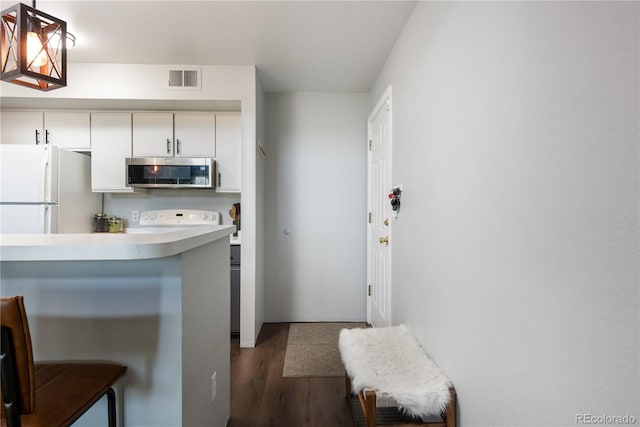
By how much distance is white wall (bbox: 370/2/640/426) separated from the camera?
2.18 ft

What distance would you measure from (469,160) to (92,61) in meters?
3.21

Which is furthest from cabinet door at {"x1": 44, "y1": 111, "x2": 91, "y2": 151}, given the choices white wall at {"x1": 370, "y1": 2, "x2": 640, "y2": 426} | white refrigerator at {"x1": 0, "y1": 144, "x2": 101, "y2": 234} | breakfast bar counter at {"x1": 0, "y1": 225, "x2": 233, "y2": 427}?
white wall at {"x1": 370, "y1": 2, "x2": 640, "y2": 426}

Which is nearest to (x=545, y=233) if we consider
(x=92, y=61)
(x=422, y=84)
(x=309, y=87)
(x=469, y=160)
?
(x=469, y=160)

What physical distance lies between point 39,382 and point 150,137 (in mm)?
2653

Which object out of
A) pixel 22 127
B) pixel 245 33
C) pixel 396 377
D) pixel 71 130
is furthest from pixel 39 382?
pixel 22 127

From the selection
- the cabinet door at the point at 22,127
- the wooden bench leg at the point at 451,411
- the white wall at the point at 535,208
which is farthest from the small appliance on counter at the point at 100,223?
the wooden bench leg at the point at 451,411

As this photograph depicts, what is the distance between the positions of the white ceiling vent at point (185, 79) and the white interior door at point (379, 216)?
1665 mm

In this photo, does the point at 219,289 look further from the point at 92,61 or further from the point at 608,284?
the point at 92,61

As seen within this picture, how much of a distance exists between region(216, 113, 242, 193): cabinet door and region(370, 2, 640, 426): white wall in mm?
2031

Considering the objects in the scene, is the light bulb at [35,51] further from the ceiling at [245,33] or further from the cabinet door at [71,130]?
the cabinet door at [71,130]

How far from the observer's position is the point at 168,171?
9.71 feet

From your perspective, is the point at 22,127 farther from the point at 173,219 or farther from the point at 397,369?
the point at 397,369

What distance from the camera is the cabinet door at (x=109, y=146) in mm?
3051

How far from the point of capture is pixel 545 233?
0.86 m
